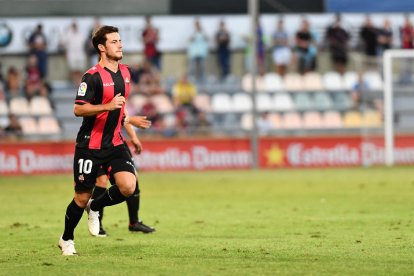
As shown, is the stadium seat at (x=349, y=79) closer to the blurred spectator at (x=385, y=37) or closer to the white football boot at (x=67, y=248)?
the blurred spectator at (x=385, y=37)

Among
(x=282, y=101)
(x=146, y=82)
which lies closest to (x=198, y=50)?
(x=146, y=82)

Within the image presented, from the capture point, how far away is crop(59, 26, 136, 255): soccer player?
36.3 ft

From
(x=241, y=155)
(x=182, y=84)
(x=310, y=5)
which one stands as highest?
(x=310, y=5)

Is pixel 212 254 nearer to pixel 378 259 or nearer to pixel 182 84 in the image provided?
pixel 378 259

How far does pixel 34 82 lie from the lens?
31984 mm

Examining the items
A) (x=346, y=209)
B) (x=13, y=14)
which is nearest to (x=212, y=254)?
(x=346, y=209)

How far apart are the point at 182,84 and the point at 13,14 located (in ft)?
21.2

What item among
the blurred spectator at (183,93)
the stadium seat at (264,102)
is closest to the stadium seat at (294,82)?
the stadium seat at (264,102)

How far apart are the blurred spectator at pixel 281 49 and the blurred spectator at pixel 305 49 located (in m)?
0.35

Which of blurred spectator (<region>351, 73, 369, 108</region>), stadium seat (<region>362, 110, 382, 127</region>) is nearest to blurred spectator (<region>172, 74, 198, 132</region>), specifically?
blurred spectator (<region>351, 73, 369, 108</region>)

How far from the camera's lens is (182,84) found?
32094 mm

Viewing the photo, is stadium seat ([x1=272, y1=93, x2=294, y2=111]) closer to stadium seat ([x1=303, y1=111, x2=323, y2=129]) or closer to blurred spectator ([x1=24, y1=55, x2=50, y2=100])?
stadium seat ([x1=303, y1=111, x2=323, y2=129])

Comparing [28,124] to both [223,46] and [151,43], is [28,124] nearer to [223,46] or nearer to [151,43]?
[151,43]

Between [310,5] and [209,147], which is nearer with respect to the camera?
[209,147]
